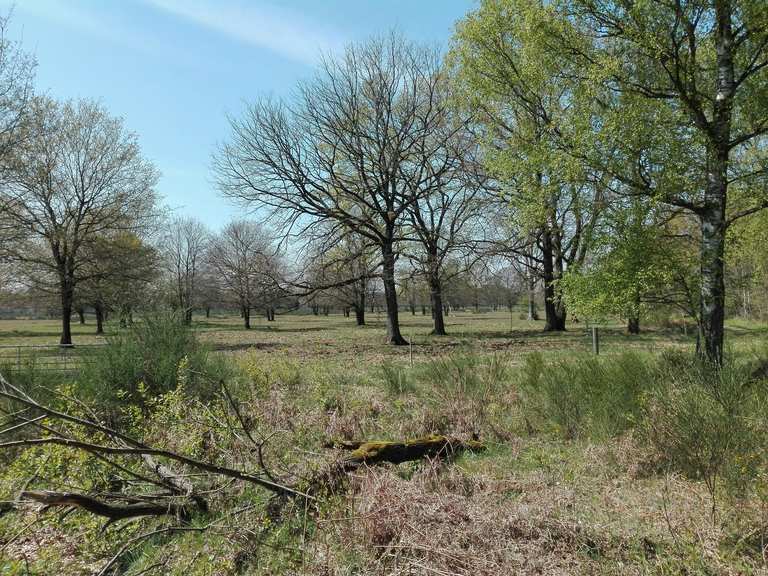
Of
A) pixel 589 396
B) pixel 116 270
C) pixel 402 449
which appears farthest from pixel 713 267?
pixel 116 270

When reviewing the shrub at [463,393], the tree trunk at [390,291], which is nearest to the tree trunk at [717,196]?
the shrub at [463,393]

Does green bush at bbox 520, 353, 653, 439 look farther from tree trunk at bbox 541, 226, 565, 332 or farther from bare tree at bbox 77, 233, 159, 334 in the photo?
bare tree at bbox 77, 233, 159, 334

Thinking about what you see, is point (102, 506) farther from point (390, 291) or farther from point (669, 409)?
point (390, 291)

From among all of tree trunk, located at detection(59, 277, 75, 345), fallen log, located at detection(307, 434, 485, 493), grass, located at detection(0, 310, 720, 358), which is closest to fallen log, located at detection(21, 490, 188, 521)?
fallen log, located at detection(307, 434, 485, 493)

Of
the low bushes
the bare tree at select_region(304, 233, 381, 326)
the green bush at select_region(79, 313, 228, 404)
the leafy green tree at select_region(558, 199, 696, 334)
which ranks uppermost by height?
the bare tree at select_region(304, 233, 381, 326)

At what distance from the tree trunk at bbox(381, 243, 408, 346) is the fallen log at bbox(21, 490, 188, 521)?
16320 millimetres

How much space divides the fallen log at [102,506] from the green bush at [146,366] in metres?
2.69

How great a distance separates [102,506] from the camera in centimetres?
356

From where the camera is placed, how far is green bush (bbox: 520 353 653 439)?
18.4 feet

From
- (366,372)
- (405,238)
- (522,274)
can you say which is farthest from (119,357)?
(522,274)

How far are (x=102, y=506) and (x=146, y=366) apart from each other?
13.3 ft

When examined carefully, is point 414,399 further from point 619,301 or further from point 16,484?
point 16,484

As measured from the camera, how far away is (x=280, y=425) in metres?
5.89

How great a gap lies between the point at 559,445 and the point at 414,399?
2608 millimetres
